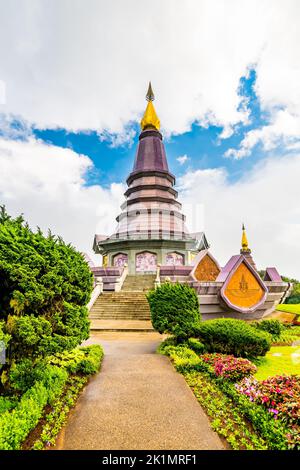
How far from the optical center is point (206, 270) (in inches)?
Answer: 708

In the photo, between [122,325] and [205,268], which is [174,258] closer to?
[205,268]

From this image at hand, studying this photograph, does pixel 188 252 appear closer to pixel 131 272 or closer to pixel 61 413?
pixel 131 272

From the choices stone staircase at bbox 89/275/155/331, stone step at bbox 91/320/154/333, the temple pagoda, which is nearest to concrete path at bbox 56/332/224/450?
stone step at bbox 91/320/154/333

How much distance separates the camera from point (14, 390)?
17.2ft

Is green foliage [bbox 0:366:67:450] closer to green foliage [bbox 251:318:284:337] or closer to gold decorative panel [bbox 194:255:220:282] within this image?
green foliage [bbox 251:318:284:337]

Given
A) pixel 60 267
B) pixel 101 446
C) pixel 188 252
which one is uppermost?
pixel 188 252

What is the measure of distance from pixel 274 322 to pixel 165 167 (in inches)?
995

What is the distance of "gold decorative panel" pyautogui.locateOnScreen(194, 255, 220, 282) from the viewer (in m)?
17.7

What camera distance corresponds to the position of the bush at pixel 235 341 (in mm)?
8188

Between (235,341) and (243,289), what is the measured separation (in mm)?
6351

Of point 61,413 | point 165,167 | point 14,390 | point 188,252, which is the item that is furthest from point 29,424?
point 165,167

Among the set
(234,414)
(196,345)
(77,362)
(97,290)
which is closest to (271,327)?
(196,345)

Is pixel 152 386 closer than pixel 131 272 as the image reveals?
Yes

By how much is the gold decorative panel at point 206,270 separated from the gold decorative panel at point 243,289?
378 cm
